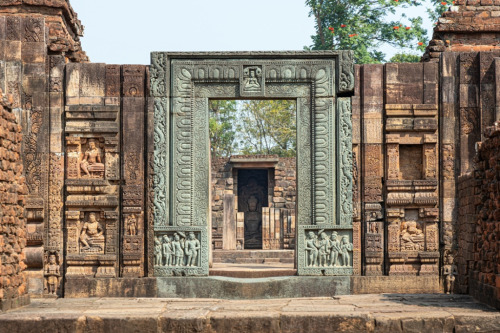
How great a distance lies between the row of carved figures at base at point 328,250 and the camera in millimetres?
10562

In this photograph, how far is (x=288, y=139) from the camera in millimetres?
31469

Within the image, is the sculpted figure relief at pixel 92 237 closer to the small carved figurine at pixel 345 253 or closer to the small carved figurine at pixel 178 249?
the small carved figurine at pixel 178 249

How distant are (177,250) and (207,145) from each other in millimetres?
1593

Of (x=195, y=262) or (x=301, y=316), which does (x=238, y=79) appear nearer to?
→ (x=195, y=262)

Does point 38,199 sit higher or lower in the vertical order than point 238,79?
lower

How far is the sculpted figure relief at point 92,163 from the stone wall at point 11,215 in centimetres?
130

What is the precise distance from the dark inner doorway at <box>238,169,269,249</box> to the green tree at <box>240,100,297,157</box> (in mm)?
7312

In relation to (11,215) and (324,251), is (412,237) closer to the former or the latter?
(324,251)

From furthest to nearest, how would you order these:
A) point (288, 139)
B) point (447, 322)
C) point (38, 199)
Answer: point (288, 139), point (38, 199), point (447, 322)

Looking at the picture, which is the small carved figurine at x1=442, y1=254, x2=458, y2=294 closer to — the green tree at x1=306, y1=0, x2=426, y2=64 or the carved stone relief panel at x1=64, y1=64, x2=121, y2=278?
the carved stone relief panel at x1=64, y1=64, x2=121, y2=278

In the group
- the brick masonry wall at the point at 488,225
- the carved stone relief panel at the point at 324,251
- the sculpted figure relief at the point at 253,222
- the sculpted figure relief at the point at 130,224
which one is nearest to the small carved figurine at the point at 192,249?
the sculpted figure relief at the point at 130,224

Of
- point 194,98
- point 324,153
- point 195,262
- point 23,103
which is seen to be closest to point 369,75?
point 324,153

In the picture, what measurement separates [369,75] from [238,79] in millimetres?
1923

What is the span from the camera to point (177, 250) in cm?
1057
